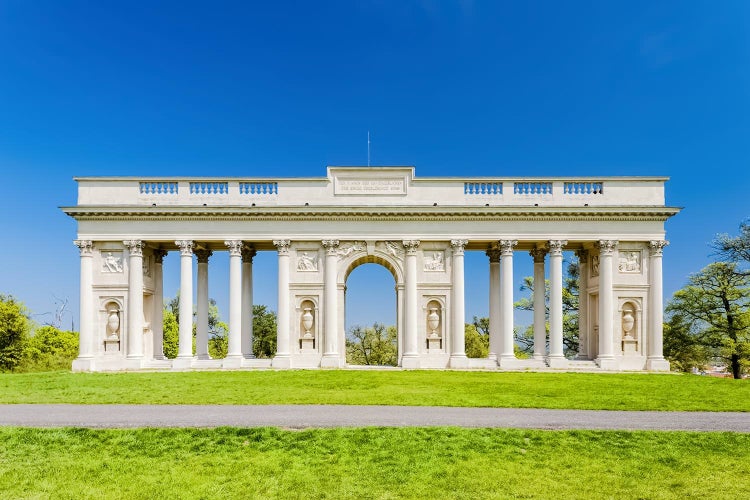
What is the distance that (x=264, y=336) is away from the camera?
238ft

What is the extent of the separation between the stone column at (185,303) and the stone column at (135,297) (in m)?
2.99

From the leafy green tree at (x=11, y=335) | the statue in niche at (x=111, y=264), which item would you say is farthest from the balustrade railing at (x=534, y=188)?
the leafy green tree at (x=11, y=335)

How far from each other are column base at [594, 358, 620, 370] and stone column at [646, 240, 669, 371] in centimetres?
261

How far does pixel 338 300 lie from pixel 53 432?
90.0 feet

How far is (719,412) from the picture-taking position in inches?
778

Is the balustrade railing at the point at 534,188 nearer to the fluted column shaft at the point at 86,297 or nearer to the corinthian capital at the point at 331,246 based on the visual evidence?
the corinthian capital at the point at 331,246

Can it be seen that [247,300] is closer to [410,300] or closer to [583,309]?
[410,300]

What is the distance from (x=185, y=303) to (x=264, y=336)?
3309cm

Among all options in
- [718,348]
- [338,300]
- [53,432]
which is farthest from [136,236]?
[718,348]

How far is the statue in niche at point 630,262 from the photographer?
135ft

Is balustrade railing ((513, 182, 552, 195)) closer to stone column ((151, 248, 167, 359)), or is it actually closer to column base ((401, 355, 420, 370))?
column base ((401, 355, 420, 370))

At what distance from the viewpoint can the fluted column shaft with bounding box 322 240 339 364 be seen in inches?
1608

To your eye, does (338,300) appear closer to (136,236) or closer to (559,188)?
(136,236)

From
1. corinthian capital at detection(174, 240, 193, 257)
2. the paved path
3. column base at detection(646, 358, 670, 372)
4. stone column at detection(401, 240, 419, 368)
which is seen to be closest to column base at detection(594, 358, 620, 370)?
column base at detection(646, 358, 670, 372)
